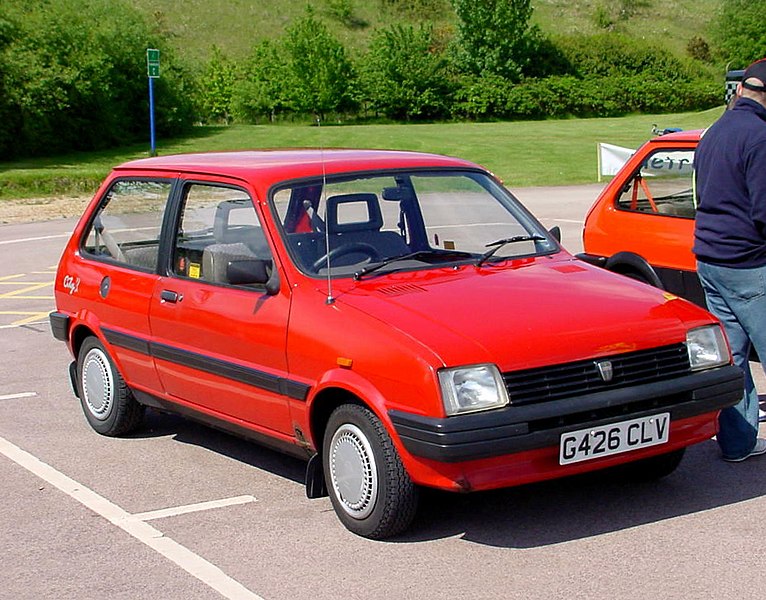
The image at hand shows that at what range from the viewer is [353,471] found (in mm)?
4992

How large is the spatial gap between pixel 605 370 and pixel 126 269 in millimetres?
3103

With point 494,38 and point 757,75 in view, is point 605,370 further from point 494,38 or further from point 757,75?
point 494,38

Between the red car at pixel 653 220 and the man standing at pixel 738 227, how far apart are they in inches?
89.4

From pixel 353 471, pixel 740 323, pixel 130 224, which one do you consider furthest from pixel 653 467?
pixel 130 224

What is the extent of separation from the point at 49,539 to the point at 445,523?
70.2 inches

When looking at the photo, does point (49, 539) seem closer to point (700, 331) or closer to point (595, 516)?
point (595, 516)

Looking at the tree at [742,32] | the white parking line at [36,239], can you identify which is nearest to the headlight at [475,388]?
the white parking line at [36,239]

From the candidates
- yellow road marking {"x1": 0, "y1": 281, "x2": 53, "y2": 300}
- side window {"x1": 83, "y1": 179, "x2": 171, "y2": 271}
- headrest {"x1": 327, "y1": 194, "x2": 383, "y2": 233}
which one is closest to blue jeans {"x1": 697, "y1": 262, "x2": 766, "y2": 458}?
headrest {"x1": 327, "y1": 194, "x2": 383, "y2": 233}

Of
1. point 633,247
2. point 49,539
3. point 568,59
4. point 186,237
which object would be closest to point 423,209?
point 186,237

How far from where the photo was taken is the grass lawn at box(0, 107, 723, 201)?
31891 mm

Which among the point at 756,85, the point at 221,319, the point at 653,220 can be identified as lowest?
the point at 653,220

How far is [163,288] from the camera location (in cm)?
626

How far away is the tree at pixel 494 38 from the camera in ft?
267

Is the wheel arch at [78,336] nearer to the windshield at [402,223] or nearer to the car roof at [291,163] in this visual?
the car roof at [291,163]
